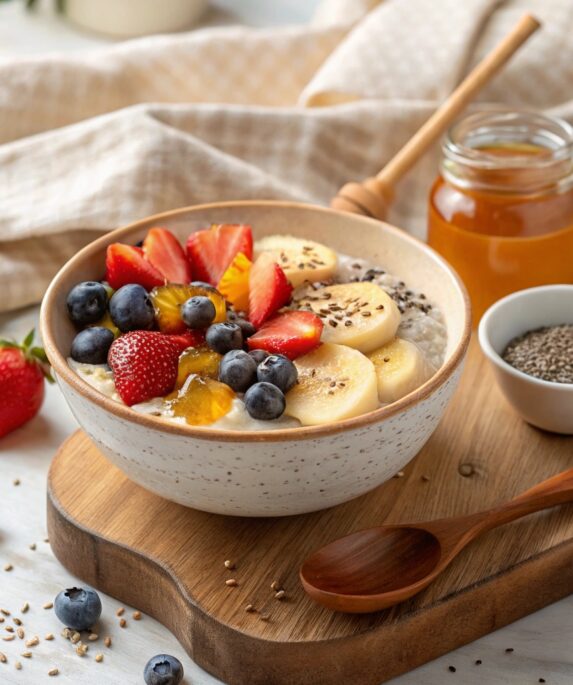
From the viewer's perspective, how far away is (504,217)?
2.25 metres

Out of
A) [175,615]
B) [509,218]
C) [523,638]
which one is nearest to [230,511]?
[175,615]

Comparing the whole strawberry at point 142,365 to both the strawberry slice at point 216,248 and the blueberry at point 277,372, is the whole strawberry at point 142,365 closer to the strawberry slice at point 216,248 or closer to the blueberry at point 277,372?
the blueberry at point 277,372

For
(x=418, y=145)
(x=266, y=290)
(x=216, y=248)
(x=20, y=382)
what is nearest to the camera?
(x=266, y=290)

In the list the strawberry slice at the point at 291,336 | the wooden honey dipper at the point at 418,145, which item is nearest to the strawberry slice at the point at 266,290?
the strawberry slice at the point at 291,336

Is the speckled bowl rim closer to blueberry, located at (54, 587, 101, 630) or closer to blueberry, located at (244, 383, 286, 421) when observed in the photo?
blueberry, located at (244, 383, 286, 421)

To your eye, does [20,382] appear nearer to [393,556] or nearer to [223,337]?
[223,337]

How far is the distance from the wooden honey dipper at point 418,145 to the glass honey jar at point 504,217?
103 millimetres

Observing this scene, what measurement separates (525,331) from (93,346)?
0.91m

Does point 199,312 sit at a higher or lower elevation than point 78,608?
higher

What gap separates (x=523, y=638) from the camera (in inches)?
65.6

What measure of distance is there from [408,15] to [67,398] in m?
1.75

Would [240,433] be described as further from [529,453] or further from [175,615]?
[529,453]

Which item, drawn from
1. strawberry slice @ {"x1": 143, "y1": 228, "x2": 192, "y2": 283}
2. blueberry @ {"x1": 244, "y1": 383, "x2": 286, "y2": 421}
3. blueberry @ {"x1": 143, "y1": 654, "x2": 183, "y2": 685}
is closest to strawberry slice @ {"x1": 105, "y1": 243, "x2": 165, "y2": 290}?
strawberry slice @ {"x1": 143, "y1": 228, "x2": 192, "y2": 283}

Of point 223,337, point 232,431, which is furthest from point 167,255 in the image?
point 232,431
